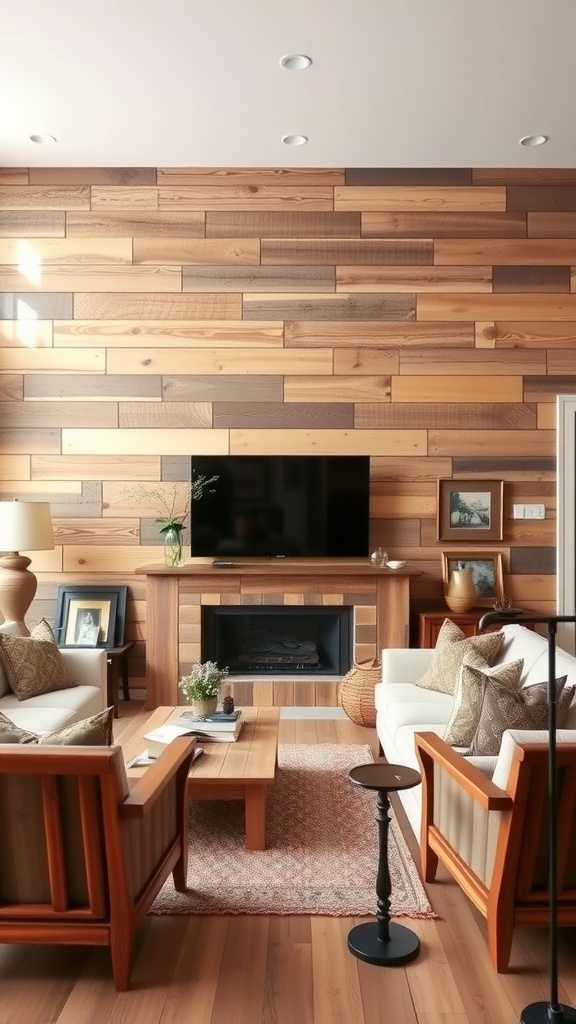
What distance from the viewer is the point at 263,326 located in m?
5.98

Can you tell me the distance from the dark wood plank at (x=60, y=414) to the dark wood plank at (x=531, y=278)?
2920 millimetres

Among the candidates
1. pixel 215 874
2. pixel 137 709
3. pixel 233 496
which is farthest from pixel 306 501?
pixel 215 874

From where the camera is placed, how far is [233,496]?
5883 millimetres

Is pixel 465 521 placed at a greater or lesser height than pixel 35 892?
greater

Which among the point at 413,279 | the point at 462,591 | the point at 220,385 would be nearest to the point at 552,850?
the point at 462,591

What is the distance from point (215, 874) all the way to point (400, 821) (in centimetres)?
98

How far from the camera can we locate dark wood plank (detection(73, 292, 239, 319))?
Answer: 5.97m

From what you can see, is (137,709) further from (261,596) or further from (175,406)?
(175,406)

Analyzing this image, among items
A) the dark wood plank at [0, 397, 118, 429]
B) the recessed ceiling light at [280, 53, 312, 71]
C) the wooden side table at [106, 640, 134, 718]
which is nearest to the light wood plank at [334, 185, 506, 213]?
the recessed ceiling light at [280, 53, 312, 71]

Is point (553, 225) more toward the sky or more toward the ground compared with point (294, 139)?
more toward the ground

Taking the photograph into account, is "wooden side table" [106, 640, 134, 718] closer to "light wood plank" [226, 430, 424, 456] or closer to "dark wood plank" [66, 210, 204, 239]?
"light wood plank" [226, 430, 424, 456]

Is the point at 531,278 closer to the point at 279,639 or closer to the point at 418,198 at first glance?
the point at 418,198

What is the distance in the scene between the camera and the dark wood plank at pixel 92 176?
5969 millimetres

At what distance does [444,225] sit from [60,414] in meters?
3.07
